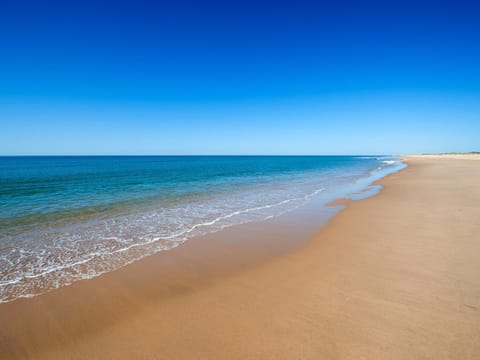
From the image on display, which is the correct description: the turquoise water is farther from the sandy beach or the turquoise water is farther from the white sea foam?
the sandy beach

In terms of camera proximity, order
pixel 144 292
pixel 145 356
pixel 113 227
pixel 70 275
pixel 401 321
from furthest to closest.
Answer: pixel 113 227 < pixel 70 275 < pixel 144 292 < pixel 401 321 < pixel 145 356

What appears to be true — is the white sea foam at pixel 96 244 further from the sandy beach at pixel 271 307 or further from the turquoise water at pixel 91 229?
the sandy beach at pixel 271 307

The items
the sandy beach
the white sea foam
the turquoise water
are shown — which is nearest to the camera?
the sandy beach

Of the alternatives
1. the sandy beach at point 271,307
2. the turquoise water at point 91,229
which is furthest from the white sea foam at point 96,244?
the sandy beach at point 271,307

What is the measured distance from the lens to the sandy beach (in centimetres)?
295

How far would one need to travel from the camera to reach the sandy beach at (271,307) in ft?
9.66

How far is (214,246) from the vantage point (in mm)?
6922

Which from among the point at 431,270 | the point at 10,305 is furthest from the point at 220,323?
the point at 431,270

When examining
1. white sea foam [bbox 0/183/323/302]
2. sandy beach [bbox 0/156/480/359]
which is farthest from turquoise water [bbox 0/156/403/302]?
sandy beach [bbox 0/156/480/359]

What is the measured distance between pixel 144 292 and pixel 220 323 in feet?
6.45

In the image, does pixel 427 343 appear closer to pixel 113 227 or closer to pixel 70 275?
pixel 70 275

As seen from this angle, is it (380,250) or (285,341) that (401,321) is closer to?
(285,341)

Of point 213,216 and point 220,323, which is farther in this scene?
point 213,216

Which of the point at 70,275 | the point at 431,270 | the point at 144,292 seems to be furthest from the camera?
the point at 70,275
